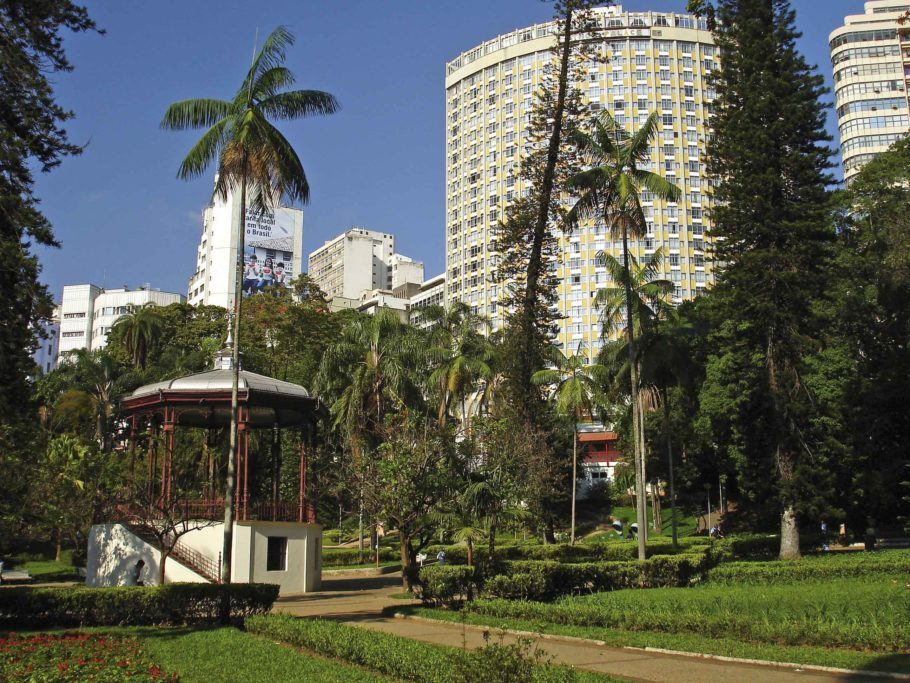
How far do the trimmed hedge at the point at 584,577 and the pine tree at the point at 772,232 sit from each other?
986 cm

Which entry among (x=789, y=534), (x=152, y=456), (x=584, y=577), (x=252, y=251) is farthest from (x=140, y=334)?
(x=252, y=251)

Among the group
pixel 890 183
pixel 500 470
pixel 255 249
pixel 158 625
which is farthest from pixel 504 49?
pixel 158 625

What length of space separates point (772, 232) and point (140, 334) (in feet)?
130

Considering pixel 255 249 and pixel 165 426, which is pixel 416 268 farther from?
pixel 165 426

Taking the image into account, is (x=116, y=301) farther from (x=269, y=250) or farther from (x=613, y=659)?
(x=613, y=659)

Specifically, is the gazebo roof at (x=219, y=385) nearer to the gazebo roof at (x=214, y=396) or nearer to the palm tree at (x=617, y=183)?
the gazebo roof at (x=214, y=396)

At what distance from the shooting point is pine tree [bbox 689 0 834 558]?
1228 inches

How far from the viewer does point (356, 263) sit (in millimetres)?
148250

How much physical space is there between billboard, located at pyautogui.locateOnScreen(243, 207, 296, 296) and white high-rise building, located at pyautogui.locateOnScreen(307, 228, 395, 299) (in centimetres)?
2573

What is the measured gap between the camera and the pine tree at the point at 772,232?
1228 inches

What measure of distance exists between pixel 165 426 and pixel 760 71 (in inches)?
1037

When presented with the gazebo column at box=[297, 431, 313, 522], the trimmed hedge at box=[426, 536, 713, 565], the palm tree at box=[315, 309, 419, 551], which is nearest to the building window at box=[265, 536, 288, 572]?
the gazebo column at box=[297, 431, 313, 522]

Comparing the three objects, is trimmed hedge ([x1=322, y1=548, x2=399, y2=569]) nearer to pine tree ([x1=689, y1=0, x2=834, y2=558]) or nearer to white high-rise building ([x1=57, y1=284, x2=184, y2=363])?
pine tree ([x1=689, y1=0, x2=834, y2=558])

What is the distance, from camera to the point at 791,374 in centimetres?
3133
